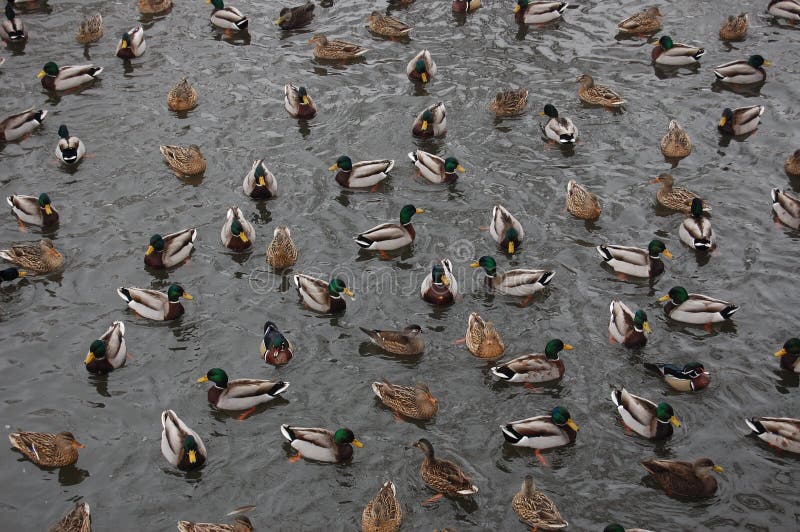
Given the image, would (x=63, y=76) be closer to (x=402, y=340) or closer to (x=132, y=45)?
(x=132, y=45)

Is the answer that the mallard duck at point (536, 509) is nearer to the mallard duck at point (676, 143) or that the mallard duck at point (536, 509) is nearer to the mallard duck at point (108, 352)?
the mallard duck at point (108, 352)

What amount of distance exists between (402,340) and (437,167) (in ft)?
15.0

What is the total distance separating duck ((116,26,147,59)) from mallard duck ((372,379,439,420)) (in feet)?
37.5

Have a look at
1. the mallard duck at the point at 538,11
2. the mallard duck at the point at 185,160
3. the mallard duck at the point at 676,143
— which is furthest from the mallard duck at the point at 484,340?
the mallard duck at the point at 538,11

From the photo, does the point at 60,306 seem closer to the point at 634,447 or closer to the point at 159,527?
the point at 159,527

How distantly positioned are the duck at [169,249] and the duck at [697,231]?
8.34m

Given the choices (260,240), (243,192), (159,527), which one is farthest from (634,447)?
(243,192)

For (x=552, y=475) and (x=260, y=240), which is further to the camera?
(x=260, y=240)

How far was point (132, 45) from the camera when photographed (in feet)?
65.3

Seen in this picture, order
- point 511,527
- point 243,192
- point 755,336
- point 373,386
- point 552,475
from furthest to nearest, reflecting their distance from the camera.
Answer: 1. point 243,192
2. point 755,336
3. point 373,386
4. point 552,475
5. point 511,527

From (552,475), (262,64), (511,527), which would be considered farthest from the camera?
(262,64)

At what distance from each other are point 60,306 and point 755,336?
35.2ft

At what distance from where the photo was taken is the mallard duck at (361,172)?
16.3 meters

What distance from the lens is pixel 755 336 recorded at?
43.9ft
